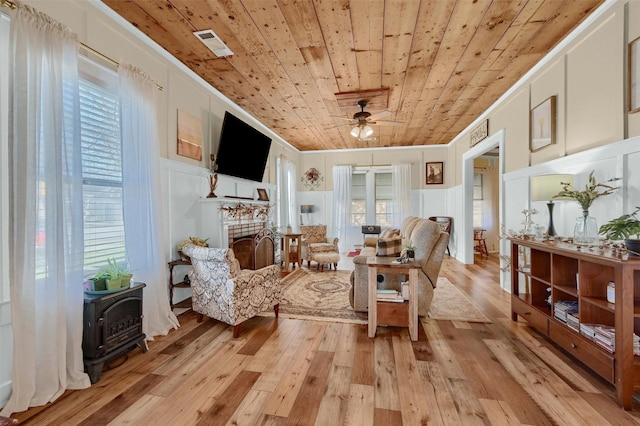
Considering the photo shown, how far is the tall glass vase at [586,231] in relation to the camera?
226cm

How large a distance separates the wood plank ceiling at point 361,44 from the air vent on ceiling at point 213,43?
49mm

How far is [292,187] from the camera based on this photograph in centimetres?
741

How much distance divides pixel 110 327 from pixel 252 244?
271cm

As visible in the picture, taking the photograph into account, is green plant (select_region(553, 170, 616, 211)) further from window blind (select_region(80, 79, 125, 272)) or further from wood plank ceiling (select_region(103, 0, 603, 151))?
window blind (select_region(80, 79, 125, 272))

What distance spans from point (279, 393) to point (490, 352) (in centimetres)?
179

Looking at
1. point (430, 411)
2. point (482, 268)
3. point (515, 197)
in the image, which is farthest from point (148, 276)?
point (482, 268)

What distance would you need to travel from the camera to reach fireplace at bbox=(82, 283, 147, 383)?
201cm

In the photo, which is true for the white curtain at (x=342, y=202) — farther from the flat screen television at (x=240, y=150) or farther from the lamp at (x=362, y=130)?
the lamp at (x=362, y=130)

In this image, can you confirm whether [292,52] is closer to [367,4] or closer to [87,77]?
[367,4]

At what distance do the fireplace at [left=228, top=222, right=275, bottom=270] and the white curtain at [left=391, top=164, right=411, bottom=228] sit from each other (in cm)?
354

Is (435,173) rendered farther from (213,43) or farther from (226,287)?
(226,287)

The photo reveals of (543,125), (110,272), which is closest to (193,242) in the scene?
(110,272)

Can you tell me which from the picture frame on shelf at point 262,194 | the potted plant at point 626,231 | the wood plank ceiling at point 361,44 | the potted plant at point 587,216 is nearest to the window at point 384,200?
the wood plank ceiling at point 361,44

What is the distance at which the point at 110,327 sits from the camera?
2.13m
